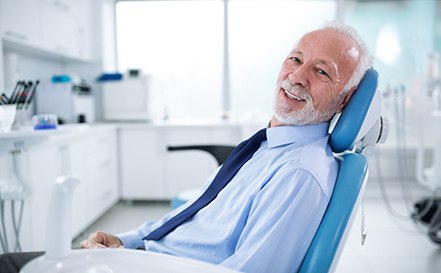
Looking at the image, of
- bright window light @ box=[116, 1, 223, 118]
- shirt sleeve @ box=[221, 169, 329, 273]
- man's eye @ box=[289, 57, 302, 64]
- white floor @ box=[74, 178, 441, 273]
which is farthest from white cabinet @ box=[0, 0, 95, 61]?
shirt sleeve @ box=[221, 169, 329, 273]

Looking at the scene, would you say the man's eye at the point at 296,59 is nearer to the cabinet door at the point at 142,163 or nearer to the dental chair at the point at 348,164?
the dental chair at the point at 348,164

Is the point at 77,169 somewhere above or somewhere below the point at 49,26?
below

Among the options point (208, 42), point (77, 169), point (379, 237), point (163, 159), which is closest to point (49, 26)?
point (77, 169)

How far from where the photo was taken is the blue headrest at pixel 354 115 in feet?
3.29

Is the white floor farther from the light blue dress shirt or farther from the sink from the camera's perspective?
the sink

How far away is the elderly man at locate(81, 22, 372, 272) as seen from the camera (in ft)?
2.92

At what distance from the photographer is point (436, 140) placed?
2.28m

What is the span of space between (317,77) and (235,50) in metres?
2.87

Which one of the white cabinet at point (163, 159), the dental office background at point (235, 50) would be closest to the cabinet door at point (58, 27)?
the dental office background at point (235, 50)

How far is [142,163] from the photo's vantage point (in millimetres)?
3336

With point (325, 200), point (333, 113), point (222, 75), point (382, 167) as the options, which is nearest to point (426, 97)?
point (382, 167)

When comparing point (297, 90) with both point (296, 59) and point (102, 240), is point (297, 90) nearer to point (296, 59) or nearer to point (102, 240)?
point (296, 59)

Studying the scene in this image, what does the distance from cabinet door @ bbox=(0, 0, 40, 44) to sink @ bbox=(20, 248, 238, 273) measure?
1.82 meters

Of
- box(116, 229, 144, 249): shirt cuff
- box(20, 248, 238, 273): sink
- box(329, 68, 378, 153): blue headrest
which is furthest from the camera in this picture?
box(116, 229, 144, 249): shirt cuff
